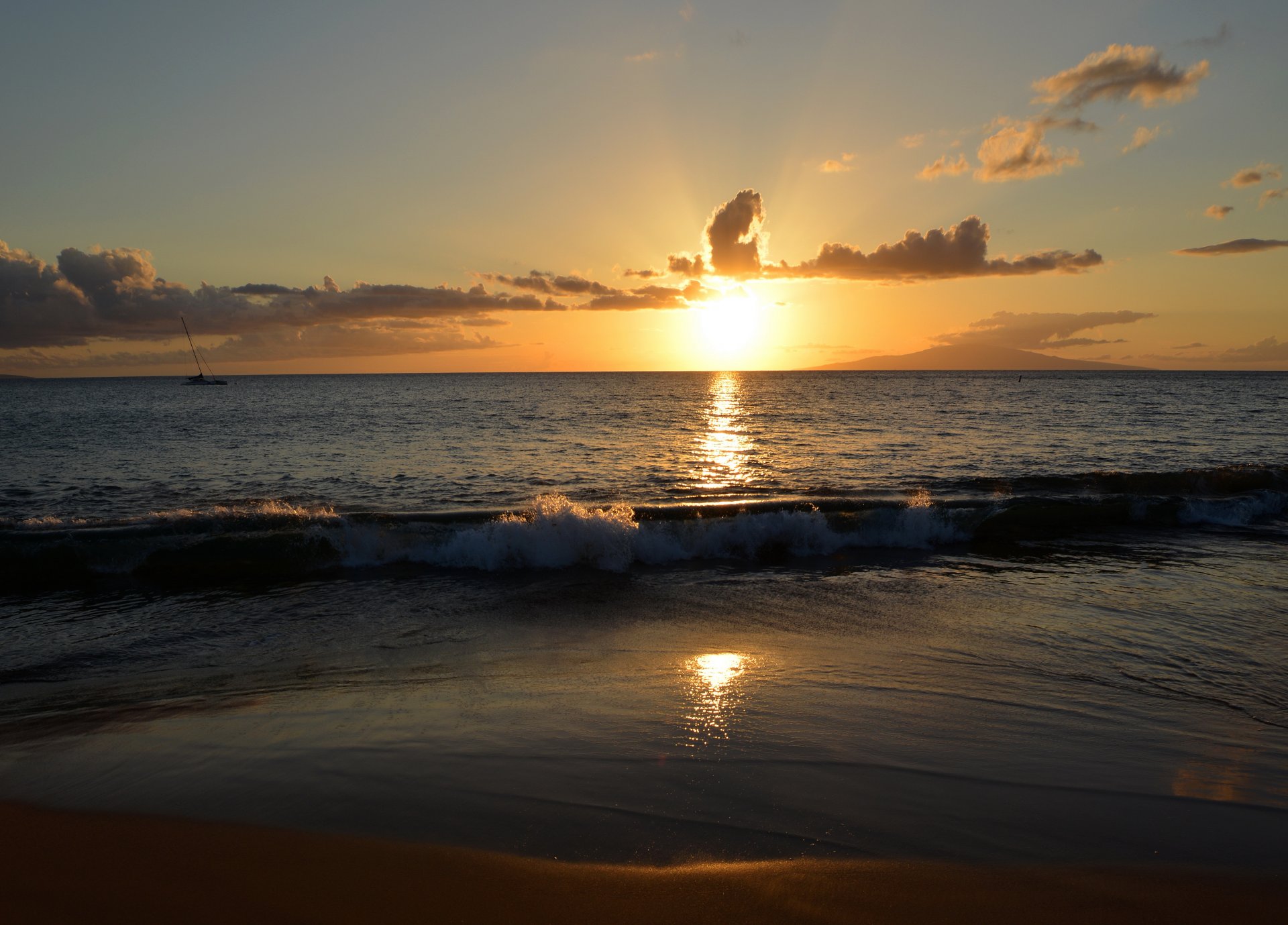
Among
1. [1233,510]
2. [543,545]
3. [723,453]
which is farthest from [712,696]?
[723,453]

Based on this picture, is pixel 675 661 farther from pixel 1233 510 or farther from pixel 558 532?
pixel 1233 510

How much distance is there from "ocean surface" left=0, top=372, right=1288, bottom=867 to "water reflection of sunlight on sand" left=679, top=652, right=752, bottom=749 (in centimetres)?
4

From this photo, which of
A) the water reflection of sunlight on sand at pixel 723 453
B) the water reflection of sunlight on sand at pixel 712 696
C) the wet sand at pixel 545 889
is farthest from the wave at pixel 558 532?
the wet sand at pixel 545 889

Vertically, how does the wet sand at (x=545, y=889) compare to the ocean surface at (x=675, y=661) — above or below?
above

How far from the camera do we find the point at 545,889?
361cm

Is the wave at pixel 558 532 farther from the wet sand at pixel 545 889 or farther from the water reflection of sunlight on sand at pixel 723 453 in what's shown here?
the wet sand at pixel 545 889

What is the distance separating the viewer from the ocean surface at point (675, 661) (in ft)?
14.5

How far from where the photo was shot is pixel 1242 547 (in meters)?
13.0

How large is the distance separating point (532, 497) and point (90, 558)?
29.2 ft

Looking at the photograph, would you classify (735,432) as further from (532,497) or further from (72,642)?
(72,642)

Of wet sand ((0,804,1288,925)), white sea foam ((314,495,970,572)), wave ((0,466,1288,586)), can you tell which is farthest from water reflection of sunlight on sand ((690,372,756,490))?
wet sand ((0,804,1288,925))

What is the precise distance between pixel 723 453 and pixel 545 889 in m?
25.1

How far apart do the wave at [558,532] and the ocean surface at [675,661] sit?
0.23ft

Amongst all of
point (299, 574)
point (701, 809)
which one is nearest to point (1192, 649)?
point (701, 809)
